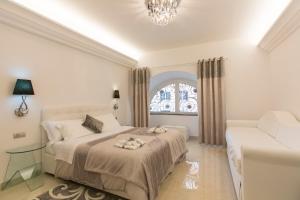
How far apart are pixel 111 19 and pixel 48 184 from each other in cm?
290

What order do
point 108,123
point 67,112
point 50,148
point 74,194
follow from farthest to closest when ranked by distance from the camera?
point 108,123
point 67,112
point 50,148
point 74,194

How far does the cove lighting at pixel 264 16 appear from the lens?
274 centimetres

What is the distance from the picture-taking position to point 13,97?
7.94 feet

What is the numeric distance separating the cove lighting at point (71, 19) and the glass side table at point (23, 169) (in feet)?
6.78

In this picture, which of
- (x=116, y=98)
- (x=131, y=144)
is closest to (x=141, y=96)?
(x=116, y=98)

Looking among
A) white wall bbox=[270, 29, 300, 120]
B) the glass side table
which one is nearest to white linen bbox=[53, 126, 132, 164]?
the glass side table

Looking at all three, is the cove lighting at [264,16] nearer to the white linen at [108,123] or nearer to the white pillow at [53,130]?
the white linen at [108,123]

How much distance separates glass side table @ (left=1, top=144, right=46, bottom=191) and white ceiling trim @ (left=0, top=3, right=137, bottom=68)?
70.9 inches

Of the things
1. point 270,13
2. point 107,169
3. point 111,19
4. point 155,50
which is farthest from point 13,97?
point 270,13

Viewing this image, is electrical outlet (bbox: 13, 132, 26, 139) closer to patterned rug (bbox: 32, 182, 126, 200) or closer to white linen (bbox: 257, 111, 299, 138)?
patterned rug (bbox: 32, 182, 126, 200)

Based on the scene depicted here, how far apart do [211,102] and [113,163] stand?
3132 mm

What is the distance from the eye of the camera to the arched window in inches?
224

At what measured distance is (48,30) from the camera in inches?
111

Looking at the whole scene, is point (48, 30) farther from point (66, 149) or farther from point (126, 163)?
point (126, 163)
